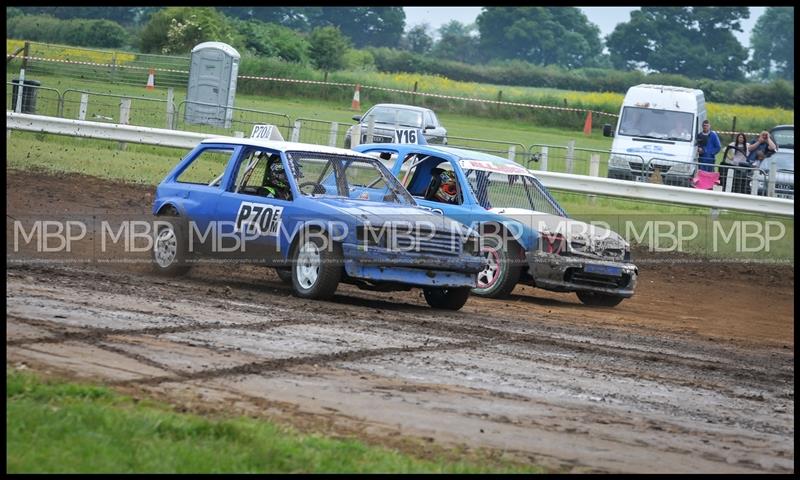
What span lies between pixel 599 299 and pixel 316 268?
411cm

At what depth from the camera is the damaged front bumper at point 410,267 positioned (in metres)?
12.0

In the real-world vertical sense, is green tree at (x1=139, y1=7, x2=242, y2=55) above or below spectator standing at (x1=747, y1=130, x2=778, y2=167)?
above

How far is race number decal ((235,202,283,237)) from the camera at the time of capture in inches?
498

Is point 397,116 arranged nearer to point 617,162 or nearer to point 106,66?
point 617,162

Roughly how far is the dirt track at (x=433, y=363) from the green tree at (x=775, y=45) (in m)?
121

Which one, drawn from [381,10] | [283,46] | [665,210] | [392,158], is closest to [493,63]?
[381,10]

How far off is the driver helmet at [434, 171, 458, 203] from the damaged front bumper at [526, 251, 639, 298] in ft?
3.95

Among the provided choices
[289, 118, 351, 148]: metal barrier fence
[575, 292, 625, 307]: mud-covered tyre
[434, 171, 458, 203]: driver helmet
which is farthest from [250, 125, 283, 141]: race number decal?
[289, 118, 351, 148]: metal barrier fence

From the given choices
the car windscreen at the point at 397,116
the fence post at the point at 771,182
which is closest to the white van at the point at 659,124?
the car windscreen at the point at 397,116

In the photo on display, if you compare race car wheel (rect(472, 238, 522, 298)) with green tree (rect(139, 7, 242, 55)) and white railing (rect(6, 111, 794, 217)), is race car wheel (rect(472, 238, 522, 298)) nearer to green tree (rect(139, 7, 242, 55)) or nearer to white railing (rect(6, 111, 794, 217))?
white railing (rect(6, 111, 794, 217))

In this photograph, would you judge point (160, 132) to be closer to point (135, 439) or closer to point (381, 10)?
point (135, 439)

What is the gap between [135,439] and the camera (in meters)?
6.31

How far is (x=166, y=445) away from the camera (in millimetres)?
6242

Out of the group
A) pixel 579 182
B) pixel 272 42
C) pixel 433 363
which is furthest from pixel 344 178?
pixel 272 42
